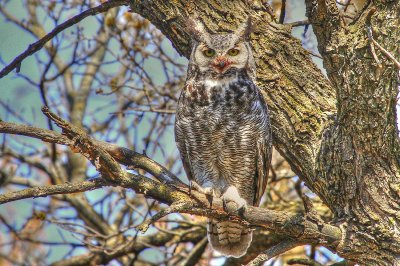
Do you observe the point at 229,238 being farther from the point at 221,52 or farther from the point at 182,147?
the point at 221,52

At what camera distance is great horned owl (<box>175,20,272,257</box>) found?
129 inches

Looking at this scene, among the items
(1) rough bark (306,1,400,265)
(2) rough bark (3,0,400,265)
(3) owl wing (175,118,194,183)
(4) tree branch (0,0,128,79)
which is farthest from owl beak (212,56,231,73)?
(1) rough bark (306,1,400,265)

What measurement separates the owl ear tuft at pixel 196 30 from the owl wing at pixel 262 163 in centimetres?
67

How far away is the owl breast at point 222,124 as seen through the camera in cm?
329

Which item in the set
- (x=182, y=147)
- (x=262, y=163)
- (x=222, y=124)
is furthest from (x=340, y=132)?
(x=182, y=147)

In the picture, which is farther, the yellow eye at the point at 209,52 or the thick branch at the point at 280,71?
the yellow eye at the point at 209,52

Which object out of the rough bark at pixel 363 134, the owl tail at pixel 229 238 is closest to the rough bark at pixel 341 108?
the rough bark at pixel 363 134

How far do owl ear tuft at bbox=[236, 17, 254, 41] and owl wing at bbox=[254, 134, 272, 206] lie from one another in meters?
0.56

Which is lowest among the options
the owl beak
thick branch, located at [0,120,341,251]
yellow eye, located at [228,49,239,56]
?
thick branch, located at [0,120,341,251]

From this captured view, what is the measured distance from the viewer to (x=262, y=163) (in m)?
3.50

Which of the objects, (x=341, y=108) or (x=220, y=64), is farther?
(x=220, y=64)

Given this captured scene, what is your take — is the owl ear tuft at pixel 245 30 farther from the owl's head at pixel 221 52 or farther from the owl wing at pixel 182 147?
the owl wing at pixel 182 147

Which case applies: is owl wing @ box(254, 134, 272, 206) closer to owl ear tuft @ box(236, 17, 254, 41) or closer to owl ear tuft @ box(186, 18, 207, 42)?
owl ear tuft @ box(236, 17, 254, 41)

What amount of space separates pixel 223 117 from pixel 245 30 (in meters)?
0.49
